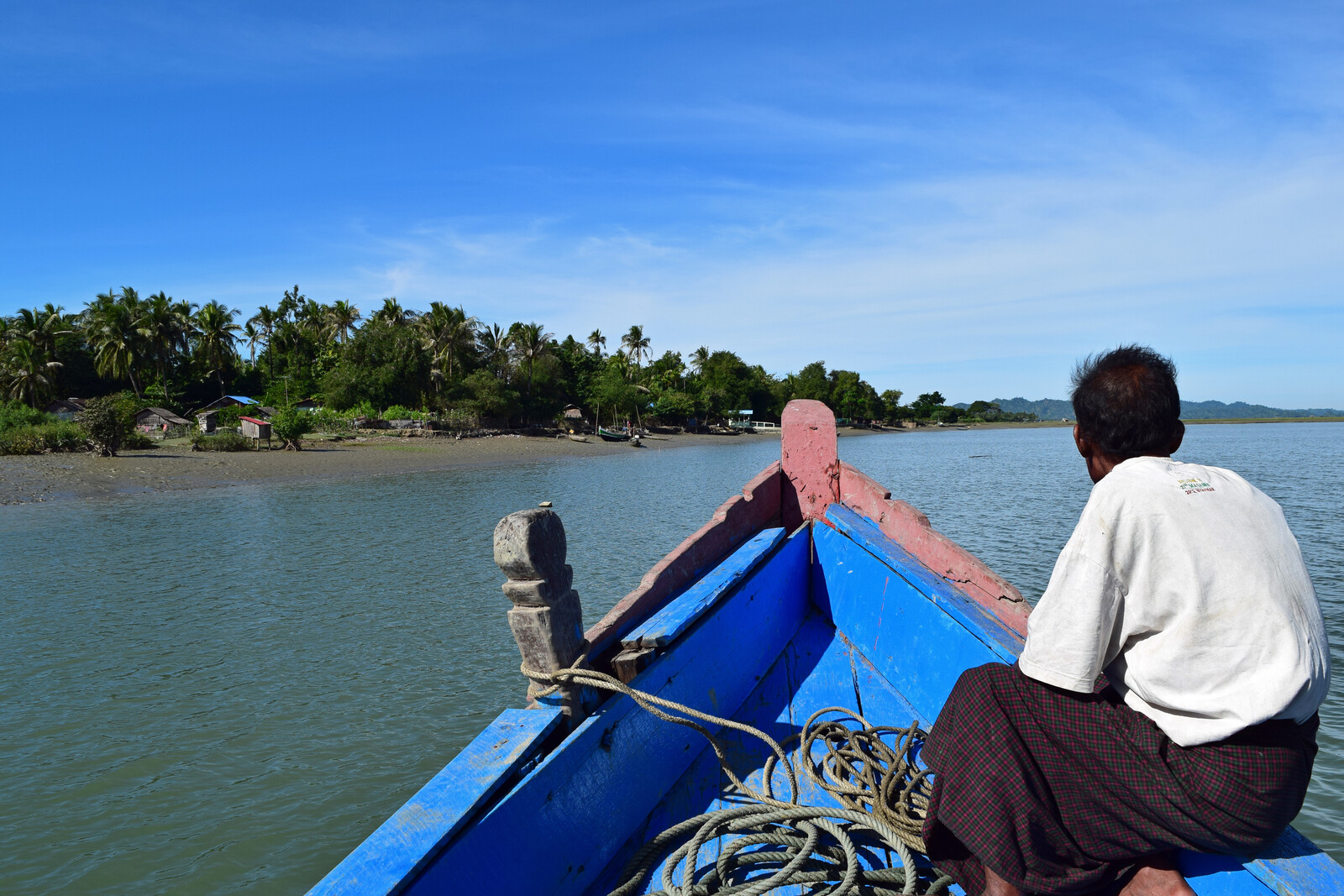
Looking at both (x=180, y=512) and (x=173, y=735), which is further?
(x=180, y=512)

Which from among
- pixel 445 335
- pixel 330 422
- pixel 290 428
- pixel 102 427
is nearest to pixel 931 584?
pixel 102 427

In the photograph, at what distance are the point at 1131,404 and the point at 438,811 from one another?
1.74m

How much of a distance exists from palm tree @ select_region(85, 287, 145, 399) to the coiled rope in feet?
166

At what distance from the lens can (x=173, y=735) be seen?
611 centimetres

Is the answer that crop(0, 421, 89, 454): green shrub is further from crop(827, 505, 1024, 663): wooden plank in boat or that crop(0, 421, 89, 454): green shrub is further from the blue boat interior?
crop(827, 505, 1024, 663): wooden plank in boat

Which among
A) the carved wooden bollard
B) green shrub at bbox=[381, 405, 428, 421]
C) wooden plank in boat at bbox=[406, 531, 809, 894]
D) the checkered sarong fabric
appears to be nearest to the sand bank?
green shrub at bbox=[381, 405, 428, 421]

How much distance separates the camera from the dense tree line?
42406 millimetres

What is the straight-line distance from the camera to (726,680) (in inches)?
123

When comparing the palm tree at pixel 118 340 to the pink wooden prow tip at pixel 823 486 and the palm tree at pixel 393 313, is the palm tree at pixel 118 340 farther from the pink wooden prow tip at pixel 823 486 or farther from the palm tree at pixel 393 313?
the pink wooden prow tip at pixel 823 486

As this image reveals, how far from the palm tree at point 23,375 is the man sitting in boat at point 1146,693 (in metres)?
49.4

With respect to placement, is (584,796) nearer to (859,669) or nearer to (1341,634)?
(859,669)

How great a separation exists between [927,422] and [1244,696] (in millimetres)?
125999

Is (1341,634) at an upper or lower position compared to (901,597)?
lower

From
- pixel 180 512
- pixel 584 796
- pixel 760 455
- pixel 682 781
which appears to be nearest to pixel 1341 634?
pixel 682 781
